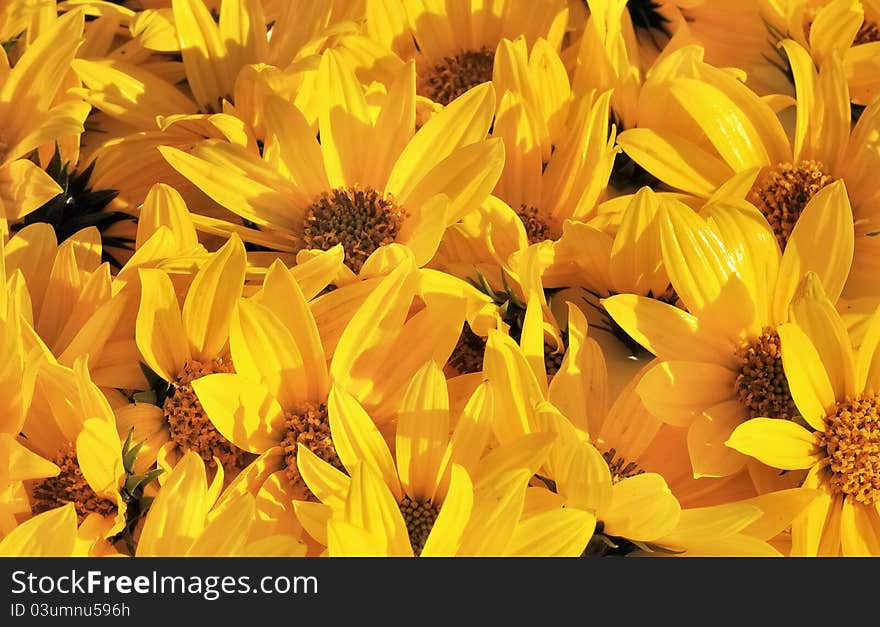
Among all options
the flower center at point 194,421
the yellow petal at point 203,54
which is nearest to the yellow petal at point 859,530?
the flower center at point 194,421

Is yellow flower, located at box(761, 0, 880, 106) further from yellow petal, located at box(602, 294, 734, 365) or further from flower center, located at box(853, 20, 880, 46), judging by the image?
yellow petal, located at box(602, 294, 734, 365)

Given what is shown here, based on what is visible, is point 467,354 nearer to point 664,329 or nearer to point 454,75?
point 664,329

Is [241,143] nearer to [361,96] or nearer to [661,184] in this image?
[361,96]

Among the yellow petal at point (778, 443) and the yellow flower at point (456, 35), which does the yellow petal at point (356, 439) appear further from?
the yellow flower at point (456, 35)

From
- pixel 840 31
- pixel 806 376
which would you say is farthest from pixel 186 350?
pixel 840 31

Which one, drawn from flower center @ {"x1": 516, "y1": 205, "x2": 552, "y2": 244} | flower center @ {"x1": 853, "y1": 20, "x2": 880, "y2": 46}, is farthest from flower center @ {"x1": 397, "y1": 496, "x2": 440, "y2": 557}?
flower center @ {"x1": 853, "y1": 20, "x2": 880, "y2": 46}

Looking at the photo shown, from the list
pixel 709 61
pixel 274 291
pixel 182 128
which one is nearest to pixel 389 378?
pixel 274 291
